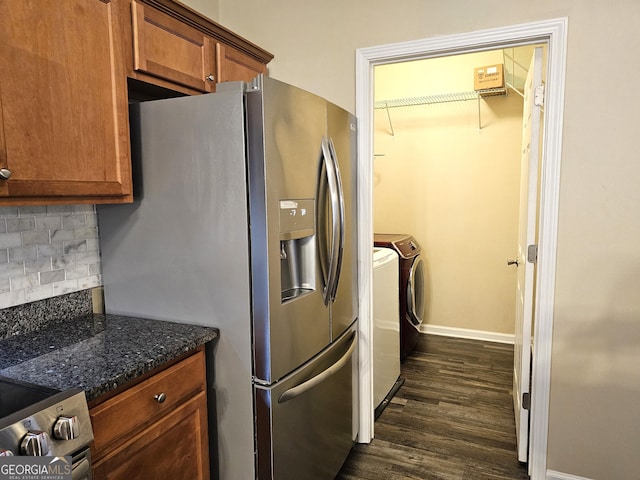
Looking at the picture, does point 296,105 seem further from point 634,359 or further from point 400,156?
point 400,156

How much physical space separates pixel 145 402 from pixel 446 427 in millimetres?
1907

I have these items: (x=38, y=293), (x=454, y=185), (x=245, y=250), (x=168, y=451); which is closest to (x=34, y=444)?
(x=168, y=451)

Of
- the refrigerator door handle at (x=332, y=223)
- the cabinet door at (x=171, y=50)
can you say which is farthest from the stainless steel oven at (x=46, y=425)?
the cabinet door at (x=171, y=50)

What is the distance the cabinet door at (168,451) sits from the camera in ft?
4.02

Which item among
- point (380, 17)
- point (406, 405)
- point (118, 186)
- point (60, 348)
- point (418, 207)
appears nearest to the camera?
point (60, 348)

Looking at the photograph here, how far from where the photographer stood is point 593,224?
1.83 metres

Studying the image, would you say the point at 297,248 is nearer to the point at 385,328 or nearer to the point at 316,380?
the point at 316,380

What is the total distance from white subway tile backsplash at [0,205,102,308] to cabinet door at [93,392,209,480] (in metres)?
0.69

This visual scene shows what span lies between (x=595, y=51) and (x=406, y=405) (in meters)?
2.22

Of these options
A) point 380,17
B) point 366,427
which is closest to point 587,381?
point 366,427

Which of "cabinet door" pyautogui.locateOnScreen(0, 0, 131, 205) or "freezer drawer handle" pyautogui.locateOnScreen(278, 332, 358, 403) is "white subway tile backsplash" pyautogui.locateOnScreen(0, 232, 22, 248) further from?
"freezer drawer handle" pyautogui.locateOnScreen(278, 332, 358, 403)

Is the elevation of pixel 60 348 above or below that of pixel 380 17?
below

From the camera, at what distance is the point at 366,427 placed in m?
2.40

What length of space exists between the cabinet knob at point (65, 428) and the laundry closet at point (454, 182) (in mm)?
3554
